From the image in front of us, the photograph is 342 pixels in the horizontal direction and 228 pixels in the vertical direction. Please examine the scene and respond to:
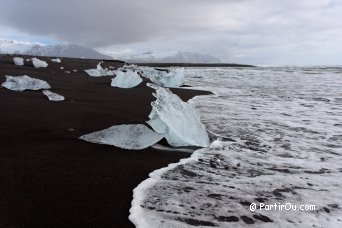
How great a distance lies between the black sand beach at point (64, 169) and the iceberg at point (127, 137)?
0.10m

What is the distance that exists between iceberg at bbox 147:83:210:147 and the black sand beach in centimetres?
38

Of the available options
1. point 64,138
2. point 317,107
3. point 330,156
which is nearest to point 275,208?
point 330,156

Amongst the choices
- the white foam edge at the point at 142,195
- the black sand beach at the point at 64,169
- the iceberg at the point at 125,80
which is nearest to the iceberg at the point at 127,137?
the black sand beach at the point at 64,169

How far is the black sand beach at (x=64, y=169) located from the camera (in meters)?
2.32

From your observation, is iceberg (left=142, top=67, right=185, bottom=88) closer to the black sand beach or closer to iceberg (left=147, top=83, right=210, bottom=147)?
the black sand beach

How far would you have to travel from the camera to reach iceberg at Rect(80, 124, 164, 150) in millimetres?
4004

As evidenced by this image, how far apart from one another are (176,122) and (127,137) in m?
0.81

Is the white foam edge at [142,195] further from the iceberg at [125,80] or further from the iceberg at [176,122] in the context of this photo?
the iceberg at [125,80]

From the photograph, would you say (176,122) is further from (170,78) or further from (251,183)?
(170,78)

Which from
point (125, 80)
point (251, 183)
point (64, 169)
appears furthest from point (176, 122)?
point (125, 80)

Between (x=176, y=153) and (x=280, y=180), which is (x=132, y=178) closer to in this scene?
(x=176, y=153)

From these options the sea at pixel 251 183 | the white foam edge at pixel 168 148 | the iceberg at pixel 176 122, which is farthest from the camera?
the iceberg at pixel 176 122

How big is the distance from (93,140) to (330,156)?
108 inches

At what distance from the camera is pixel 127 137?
4.08 m
